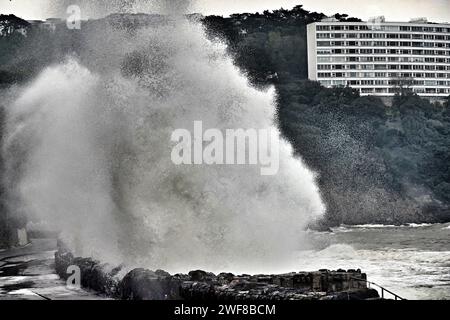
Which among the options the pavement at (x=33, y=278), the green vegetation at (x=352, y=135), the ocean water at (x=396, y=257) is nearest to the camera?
the pavement at (x=33, y=278)

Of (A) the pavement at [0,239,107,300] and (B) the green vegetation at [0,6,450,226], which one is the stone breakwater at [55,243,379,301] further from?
(B) the green vegetation at [0,6,450,226]

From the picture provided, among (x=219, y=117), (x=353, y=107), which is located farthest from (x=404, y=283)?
(x=353, y=107)

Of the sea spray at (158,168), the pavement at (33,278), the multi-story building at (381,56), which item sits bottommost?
the pavement at (33,278)

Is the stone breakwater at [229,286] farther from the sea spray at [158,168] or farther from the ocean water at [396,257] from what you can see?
the sea spray at [158,168]

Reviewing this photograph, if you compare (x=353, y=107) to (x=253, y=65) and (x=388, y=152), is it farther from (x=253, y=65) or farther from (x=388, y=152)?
(x=253, y=65)

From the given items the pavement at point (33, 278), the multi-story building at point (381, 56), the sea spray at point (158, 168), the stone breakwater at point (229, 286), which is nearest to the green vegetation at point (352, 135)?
the multi-story building at point (381, 56)

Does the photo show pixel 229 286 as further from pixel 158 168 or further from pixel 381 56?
pixel 381 56

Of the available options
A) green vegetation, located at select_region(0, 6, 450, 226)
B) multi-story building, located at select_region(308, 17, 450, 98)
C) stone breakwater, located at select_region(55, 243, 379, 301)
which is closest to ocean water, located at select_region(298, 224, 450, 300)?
stone breakwater, located at select_region(55, 243, 379, 301)
